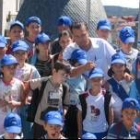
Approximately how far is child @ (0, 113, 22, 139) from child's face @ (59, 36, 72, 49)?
5.39 ft

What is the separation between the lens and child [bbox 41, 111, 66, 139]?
20.9 ft

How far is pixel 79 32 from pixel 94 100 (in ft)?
3.28

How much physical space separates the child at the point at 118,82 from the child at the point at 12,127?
1336 mm

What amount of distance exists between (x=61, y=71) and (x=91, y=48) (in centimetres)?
86

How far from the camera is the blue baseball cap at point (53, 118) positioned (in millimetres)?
6406

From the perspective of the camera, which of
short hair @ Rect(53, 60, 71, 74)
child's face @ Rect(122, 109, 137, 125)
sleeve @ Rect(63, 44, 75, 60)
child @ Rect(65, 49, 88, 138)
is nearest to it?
child's face @ Rect(122, 109, 137, 125)

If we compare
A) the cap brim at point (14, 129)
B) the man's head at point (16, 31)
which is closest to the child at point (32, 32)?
the man's head at point (16, 31)

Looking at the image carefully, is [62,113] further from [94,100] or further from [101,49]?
[101,49]

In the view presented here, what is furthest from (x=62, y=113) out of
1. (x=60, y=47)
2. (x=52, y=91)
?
(x=60, y=47)

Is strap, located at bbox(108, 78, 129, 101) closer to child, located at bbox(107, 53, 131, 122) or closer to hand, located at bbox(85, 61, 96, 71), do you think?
child, located at bbox(107, 53, 131, 122)

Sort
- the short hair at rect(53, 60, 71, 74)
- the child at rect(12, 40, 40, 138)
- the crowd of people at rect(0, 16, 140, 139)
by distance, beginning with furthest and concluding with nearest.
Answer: the child at rect(12, 40, 40, 138), the short hair at rect(53, 60, 71, 74), the crowd of people at rect(0, 16, 140, 139)

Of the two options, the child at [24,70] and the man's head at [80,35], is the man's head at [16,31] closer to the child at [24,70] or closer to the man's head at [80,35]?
the child at [24,70]

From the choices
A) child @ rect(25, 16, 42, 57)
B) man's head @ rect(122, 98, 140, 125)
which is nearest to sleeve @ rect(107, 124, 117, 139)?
man's head @ rect(122, 98, 140, 125)

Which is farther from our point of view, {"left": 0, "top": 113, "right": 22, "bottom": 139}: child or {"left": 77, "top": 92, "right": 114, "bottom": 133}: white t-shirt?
{"left": 77, "top": 92, "right": 114, "bottom": 133}: white t-shirt
